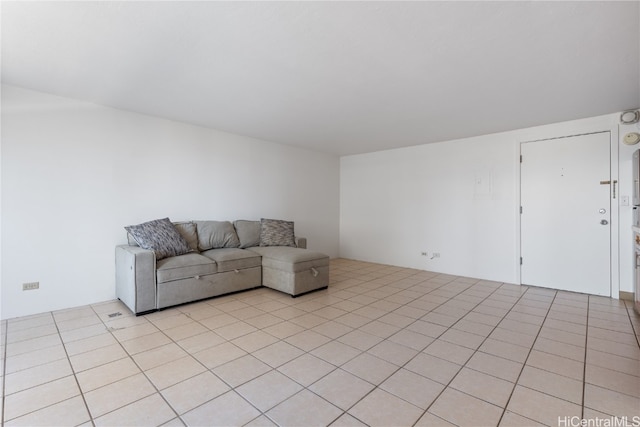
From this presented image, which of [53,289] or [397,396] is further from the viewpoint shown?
[53,289]

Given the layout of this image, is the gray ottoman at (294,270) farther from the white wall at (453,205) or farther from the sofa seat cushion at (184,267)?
the white wall at (453,205)

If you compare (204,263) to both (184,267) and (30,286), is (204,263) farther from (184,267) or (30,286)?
(30,286)

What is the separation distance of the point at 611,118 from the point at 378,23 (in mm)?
3673

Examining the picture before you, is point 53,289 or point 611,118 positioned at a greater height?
point 611,118

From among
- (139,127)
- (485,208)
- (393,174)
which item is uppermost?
(139,127)

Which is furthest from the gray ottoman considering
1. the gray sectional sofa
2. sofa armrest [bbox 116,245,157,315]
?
sofa armrest [bbox 116,245,157,315]

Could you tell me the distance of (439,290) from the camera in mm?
3986

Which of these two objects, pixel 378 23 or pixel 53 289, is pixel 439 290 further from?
pixel 53 289

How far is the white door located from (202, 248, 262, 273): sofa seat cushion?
3909mm

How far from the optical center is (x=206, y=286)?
345cm

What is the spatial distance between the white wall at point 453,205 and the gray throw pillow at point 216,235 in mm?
2855

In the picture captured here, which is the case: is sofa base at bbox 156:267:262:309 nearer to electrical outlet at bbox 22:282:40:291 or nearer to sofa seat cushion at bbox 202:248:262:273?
sofa seat cushion at bbox 202:248:262:273

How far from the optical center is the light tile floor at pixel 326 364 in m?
1.58

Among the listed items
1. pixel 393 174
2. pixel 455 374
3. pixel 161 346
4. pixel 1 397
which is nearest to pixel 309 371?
pixel 455 374
